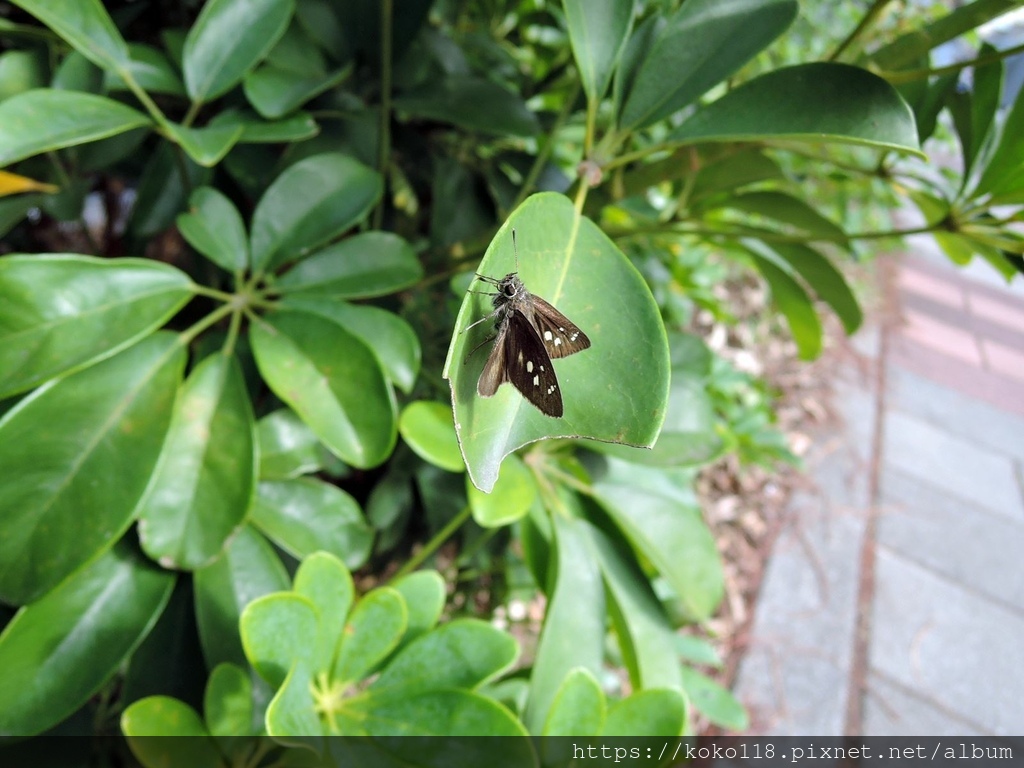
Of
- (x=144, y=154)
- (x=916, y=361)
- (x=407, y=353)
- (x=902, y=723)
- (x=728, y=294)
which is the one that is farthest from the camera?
(x=916, y=361)

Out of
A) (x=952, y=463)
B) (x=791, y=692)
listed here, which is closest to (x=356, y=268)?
(x=791, y=692)

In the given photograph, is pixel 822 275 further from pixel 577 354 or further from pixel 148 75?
pixel 148 75

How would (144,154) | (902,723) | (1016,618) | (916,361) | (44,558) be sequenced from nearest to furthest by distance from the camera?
(44,558) → (144,154) → (902,723) → (1016,618) → (916,361)

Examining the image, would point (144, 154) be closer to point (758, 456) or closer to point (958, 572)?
point (758, 456)

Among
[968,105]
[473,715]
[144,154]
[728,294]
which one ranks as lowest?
[728,294]

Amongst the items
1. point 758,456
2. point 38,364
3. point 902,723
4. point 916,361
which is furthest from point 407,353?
point 916,361

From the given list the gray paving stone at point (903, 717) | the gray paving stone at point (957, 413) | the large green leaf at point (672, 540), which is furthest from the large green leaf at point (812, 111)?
the gray paving stone at point (957, 413)
